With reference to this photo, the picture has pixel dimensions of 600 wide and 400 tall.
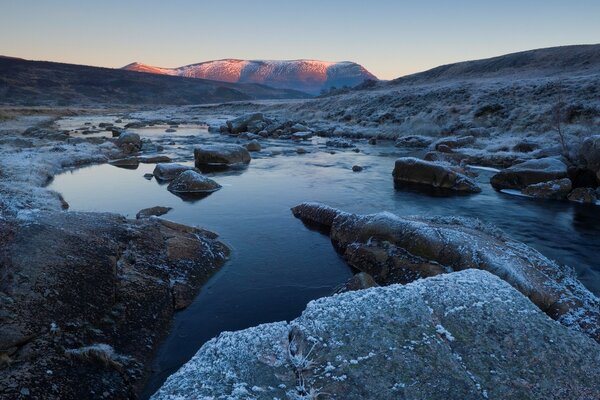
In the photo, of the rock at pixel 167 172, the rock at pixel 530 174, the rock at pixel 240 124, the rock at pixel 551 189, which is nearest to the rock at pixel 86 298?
the rock at pixel 167 172

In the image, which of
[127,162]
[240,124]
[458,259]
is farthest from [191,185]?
[240,124]

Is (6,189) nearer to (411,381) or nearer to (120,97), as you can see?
(411,381)

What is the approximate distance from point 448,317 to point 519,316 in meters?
0.81

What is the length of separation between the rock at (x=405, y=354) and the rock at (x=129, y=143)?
2265 cm

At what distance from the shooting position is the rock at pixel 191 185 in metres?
14.3

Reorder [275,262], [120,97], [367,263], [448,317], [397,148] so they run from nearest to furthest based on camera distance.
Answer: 1. [448,317]
2. [367,263]
3. [275,262]
4. [397,148]
5. [120,97]

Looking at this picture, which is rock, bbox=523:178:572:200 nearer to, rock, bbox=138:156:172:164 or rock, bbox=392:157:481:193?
rock, bbox=392:157:481:193

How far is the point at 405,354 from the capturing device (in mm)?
3932

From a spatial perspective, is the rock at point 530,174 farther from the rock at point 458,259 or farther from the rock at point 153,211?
the rock at point 153,211

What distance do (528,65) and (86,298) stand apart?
70542 mm

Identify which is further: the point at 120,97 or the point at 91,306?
the point at 120,97

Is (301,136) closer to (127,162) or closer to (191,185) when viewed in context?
(127,162)

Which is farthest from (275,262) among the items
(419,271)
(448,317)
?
(448,317)

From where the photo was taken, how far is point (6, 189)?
37.4ft
